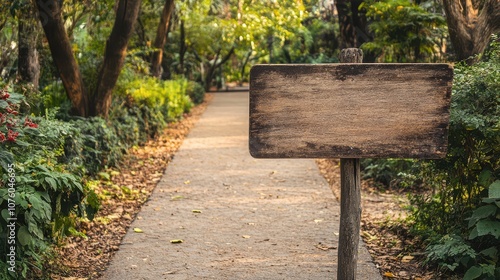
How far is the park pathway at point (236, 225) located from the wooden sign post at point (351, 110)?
1.72 meters

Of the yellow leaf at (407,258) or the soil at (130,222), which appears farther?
the yellow leaf at (407,258)

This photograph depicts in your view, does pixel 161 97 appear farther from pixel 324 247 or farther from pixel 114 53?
pixel 324 247

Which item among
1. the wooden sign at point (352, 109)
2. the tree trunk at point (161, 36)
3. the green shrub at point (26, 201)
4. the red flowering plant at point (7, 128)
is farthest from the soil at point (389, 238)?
Answer: the tree trunk at point (161, 36)

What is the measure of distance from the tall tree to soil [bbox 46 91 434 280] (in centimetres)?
119

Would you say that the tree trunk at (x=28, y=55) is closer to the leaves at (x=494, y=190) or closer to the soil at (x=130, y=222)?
the soil at (x=130, y=222)

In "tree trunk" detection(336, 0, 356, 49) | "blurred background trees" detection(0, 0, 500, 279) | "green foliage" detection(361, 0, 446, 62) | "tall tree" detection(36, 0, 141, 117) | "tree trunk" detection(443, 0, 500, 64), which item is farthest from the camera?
"tree trunk" detection(336, 0, 356, 49)

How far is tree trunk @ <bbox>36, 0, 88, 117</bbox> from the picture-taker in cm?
946

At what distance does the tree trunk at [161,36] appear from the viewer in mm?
17125

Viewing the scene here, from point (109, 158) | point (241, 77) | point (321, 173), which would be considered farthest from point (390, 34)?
point (241, 77)

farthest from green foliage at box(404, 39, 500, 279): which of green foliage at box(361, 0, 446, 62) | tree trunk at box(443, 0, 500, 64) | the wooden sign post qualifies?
green foliage at box(361, 0, 446, 62)

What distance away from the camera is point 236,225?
754 centimetres

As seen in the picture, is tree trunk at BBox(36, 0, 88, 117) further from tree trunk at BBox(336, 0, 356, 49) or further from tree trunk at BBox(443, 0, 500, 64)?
tree trunk at BBox(443, 0, 500, 64)

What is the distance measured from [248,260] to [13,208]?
7.50 feet

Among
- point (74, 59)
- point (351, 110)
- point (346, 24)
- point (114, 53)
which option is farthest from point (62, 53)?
point (351, 110)
